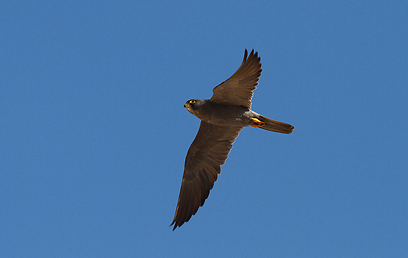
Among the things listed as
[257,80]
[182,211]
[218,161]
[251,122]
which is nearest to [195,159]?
[218,161]

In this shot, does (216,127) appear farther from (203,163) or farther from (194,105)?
(194,105)

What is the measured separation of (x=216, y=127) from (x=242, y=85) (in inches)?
70.1

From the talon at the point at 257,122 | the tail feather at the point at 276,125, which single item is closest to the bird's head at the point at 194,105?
the talon at the point at 257,122

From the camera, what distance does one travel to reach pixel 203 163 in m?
11.9

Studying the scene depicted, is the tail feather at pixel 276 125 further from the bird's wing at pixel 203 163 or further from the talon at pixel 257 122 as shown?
the bird's wing at pixel 203 163

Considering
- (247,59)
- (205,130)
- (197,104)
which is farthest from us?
(205,130)

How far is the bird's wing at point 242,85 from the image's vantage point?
385 inches

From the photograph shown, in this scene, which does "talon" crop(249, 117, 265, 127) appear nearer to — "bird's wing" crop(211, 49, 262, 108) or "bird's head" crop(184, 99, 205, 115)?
"bird's wing" crop(211, 49, 262, 108)

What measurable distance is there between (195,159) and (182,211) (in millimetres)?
1528

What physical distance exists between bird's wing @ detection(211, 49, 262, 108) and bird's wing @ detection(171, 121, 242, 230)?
118 cm

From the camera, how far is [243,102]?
414 inches

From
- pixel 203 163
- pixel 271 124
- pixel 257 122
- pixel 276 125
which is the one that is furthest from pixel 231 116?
pixel 203 163

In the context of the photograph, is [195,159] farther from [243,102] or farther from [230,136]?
[243,102]

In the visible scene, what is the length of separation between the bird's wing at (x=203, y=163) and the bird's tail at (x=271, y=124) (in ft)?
3.69
